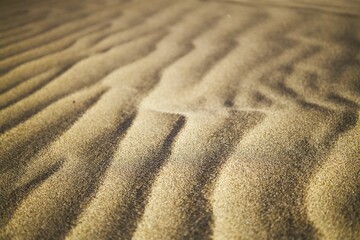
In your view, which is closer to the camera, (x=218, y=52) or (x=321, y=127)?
(x=321, y=127)

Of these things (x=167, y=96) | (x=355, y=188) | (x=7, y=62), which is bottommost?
(x=355, y=188)

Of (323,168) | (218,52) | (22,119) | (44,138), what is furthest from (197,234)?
(218,52)

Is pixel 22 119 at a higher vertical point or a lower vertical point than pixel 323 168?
higher

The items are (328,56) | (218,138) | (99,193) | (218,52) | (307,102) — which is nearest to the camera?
(99,193)

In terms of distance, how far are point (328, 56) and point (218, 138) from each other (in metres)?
0.88

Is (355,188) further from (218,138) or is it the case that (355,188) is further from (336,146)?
(218,138)

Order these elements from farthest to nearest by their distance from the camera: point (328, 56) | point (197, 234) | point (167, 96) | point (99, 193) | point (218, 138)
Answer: point (328, 56), point (167, 96), point (218, 138), point (99, 193), point (197, 234)

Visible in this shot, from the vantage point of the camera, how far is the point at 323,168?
858mm

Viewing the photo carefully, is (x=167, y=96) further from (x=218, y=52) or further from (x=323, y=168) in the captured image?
(x=323, y=168)

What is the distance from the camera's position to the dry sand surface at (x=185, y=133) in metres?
0.76

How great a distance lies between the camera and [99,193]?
0.84 meters

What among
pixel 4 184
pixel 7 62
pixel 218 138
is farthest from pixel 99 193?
pixel 7 62

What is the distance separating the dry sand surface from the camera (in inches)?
29.8

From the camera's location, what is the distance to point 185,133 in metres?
1.04
